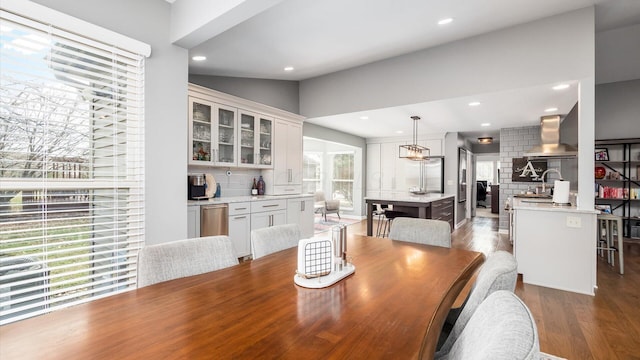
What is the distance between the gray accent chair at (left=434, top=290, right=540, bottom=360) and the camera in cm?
56

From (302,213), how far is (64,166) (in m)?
3.41

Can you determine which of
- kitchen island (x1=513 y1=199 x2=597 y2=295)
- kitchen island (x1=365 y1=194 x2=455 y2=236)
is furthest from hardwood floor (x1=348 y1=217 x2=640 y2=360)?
kitchen island (x1=365 y1=194 x2=455 y2=236)

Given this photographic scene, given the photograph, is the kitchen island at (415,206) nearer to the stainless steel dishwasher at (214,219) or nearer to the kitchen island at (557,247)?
the kitchen island at (557,247)

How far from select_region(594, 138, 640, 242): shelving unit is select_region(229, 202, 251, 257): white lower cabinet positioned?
246 inches

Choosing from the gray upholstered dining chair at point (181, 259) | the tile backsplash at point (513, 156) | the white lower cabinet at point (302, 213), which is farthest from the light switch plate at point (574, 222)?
the tile backsplash at point (513, 156)

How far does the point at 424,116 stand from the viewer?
5418 mm

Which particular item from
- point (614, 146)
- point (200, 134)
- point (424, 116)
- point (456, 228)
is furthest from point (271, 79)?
point (614, 146)

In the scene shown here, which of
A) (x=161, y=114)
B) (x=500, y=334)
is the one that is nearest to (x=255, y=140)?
(x=161, y=114)

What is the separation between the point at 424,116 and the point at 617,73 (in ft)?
11.0

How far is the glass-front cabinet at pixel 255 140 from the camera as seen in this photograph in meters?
4.33

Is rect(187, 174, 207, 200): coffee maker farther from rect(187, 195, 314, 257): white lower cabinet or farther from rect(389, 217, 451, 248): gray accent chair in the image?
rect(389, 217, 451, 248): gray accent chair

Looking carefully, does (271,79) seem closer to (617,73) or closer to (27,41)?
(27,41)

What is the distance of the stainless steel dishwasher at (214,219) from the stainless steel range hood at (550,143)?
4.97m

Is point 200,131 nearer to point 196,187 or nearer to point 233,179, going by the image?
point 196,187
